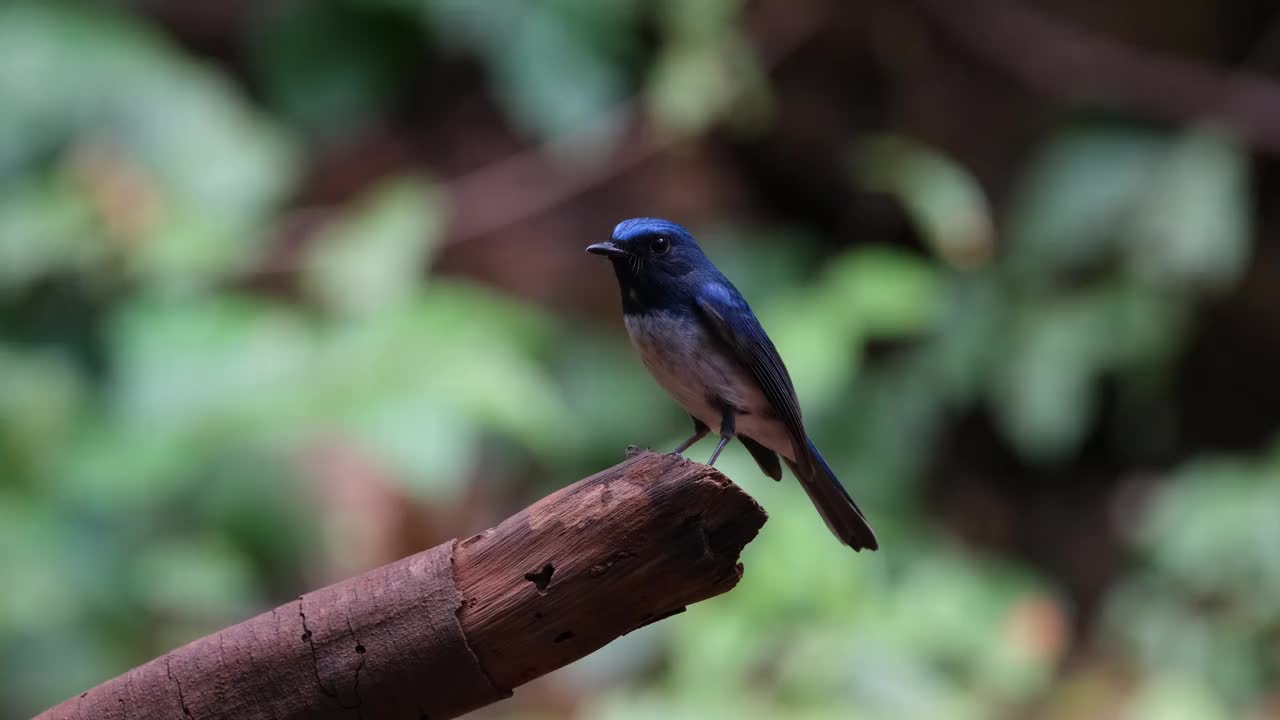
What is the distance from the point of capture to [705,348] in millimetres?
3145

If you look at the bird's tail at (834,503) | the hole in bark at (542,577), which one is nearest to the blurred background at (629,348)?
the bird's tail at (834,503)

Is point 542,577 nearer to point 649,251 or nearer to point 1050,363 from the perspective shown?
point 649,251

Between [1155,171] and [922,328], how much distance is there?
1.31 meters

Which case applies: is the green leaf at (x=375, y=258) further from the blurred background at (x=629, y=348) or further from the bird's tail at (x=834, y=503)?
the bird's tail at (x=834, y=503)

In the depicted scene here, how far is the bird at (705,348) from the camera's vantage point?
10.3 feet

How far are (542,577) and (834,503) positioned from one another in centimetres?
123

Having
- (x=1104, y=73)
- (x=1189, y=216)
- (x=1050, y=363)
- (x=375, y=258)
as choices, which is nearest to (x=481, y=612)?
(x=375, y=258)

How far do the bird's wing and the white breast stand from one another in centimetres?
3

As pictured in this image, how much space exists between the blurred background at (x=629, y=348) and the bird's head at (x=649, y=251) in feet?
5.25

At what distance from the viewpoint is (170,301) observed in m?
5.26

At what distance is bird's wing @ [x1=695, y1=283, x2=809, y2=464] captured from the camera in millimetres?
3137

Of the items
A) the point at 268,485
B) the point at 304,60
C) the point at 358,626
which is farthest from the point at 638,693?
the point at 304,60

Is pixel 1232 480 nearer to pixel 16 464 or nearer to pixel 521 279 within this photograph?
pixel 521 279

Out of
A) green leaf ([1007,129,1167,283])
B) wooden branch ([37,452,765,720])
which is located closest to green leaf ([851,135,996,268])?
green leaf ([1007,129,1167,283])
